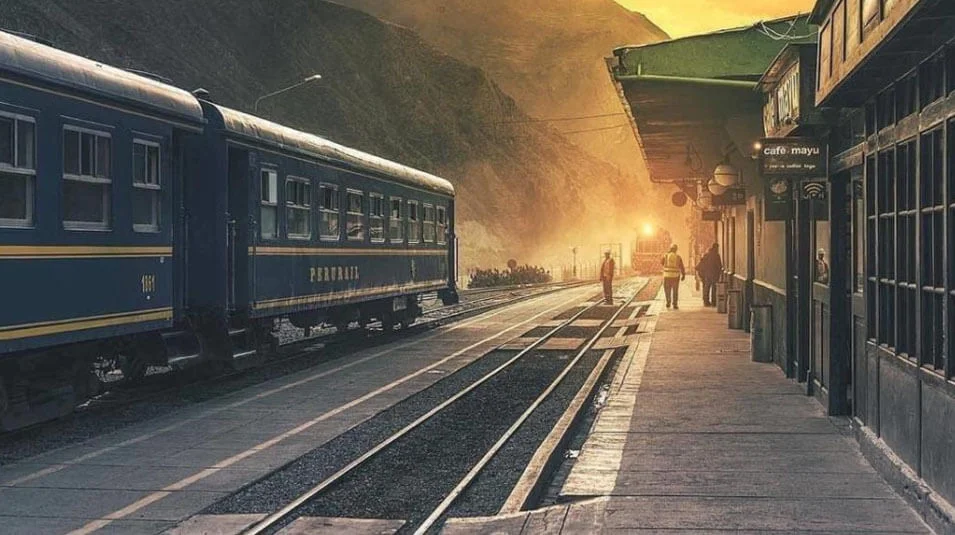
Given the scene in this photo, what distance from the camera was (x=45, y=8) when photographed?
71.0 m

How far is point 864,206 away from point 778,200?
478cm

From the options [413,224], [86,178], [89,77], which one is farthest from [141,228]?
[413,224]

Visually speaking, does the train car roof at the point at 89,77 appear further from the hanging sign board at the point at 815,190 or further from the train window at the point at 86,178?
→ the hanging sign board at the point at 815,190

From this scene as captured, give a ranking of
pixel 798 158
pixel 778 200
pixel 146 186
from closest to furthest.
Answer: pixel 798 158, pixel 146 186, pixel 778 200

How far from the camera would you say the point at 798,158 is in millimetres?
11195

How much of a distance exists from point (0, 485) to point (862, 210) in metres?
7.18

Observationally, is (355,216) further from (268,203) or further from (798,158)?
(798,158)

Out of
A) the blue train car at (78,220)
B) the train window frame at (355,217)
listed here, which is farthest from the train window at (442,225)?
the blue train car at (78,220)

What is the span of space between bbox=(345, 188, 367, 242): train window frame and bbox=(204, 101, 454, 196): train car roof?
447mm

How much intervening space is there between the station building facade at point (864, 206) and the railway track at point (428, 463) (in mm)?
3051

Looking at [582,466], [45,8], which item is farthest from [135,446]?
[45,8]

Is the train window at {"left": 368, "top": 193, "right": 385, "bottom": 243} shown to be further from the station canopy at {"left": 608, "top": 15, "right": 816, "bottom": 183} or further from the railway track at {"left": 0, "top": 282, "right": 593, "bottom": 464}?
the station canopy at {"left": 608, "top": 15, "right": 816, "bottom": 183}

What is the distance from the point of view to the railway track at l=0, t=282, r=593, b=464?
10.5 metres

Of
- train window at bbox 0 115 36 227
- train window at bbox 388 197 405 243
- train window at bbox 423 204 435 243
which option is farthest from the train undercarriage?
train window at bbox 423 204 435 243
